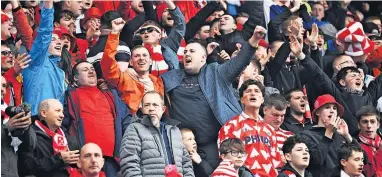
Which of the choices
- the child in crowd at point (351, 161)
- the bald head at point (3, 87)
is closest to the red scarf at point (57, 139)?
the bald head at point (3, 87)

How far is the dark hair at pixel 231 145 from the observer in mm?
15680

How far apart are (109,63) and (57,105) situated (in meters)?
1.37

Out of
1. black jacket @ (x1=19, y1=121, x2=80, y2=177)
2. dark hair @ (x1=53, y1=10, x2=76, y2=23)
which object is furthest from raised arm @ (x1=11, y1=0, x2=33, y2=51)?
black jacket @ (x1=19, y1=121, x2=80, y2=177)

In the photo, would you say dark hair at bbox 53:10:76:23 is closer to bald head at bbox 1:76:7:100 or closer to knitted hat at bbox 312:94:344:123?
knitted hat at bbox 312:94:344:123

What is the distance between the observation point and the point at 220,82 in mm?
17172

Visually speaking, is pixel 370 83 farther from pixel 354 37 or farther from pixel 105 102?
pixel 105 102

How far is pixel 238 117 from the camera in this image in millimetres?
16500

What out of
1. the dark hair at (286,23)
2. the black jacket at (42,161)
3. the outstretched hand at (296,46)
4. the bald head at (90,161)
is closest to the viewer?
the black jacket at (42,161)

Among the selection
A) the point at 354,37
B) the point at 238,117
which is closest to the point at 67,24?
the point at 238,117

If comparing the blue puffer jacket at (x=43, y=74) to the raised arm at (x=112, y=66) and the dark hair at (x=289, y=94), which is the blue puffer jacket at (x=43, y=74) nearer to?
the raised arm at (x=112, y=66)

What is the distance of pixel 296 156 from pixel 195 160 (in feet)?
3.50

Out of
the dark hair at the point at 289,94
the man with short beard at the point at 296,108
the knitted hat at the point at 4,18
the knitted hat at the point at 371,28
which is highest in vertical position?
the knitted hat at the point at 4,18

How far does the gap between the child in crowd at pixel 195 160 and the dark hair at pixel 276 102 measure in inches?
47.9

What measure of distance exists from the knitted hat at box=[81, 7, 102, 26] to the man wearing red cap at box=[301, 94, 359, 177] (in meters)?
3.17
